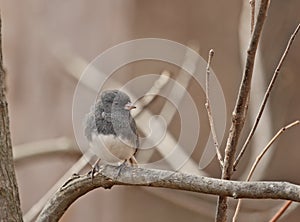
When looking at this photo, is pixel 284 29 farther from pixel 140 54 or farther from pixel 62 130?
pixel 62 130

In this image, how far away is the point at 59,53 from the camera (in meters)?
2.20

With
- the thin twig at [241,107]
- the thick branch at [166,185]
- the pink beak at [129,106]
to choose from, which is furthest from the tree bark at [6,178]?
the thin twig at [241,107]

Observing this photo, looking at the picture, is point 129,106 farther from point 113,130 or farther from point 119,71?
point 119,71

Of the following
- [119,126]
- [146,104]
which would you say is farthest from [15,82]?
[119,126]

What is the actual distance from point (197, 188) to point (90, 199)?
154cm

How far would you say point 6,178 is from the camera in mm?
857

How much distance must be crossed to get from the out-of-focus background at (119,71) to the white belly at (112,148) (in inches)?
43.8

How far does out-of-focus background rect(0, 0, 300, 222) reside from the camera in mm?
2082

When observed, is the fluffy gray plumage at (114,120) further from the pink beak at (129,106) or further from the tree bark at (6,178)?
the tree bark at (6,178)

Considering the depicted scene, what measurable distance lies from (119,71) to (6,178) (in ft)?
4.30

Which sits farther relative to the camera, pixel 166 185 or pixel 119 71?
pixel 119 71

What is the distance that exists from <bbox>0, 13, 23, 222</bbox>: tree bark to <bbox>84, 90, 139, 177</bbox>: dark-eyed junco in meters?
0.12

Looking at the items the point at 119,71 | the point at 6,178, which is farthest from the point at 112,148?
the point at 119,71

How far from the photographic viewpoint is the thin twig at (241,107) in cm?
62
